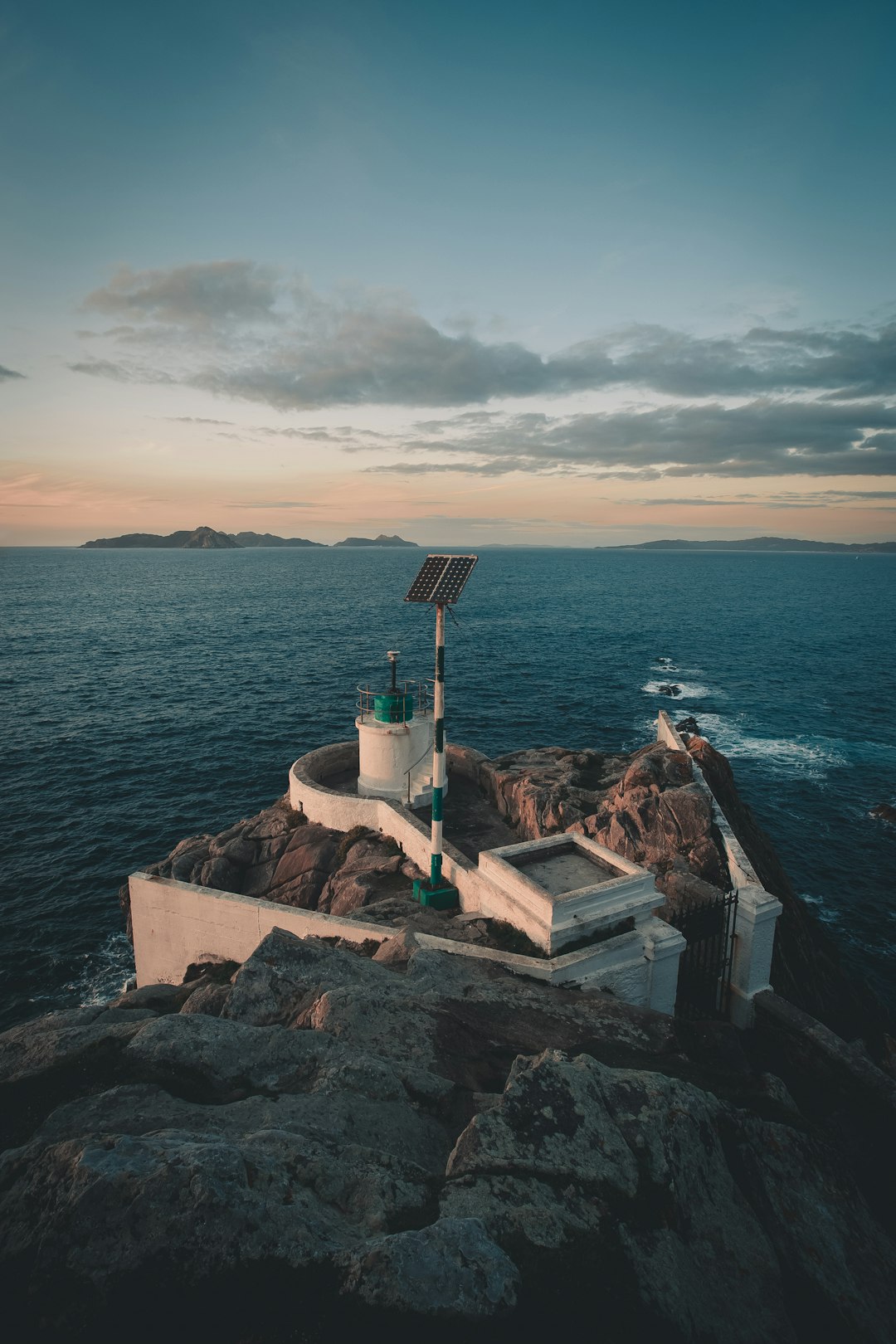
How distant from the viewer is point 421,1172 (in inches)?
244

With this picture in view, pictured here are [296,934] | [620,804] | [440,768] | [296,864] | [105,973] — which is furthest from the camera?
[105,973]

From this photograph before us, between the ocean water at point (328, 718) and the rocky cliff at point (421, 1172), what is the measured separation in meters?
18.2

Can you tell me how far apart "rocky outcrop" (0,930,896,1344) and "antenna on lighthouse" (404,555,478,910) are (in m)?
6.35

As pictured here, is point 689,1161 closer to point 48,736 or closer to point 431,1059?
point 431,1059

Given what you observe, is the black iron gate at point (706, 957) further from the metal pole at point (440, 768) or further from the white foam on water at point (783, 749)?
the white foam on water at point (783, 749)

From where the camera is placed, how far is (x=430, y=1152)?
6.99 m

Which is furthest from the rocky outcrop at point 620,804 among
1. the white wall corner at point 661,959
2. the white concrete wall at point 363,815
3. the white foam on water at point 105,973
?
the white foam on water at point 105,973

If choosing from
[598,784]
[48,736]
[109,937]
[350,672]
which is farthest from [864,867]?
[48,736]

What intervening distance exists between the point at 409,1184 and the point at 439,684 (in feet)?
37.1

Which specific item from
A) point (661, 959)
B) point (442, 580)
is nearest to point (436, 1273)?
point (661, 959)

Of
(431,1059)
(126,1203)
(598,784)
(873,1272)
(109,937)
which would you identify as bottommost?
(109,937)

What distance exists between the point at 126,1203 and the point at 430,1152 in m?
3.16

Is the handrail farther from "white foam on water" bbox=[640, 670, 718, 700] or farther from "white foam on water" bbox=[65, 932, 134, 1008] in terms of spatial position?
"white foam on water" bbox=[640, 670, 718, 700]

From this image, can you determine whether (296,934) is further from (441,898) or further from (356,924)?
(441,898)
